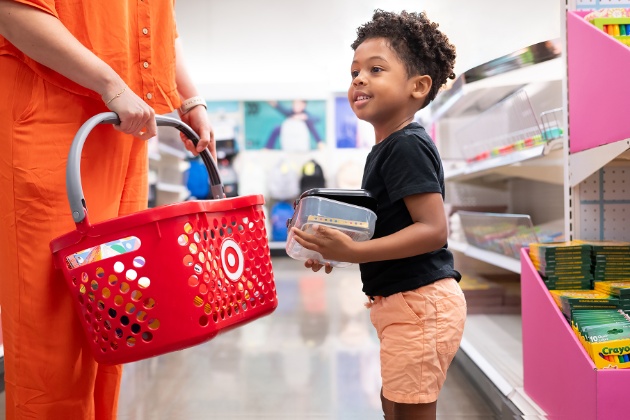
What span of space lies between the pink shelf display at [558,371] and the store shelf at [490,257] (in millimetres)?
782

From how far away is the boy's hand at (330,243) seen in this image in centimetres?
105

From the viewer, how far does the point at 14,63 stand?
3.50ft

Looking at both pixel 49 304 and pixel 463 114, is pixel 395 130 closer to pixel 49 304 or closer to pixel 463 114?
pixel 49 304

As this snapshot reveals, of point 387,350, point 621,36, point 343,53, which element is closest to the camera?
point 387,350

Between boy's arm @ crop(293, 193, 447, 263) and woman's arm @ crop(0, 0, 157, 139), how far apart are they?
0.40 metres

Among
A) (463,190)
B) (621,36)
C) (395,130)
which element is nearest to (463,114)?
(463,190)

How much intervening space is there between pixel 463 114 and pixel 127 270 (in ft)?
12.8

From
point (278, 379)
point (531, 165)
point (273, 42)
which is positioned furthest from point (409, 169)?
point (273, 42)

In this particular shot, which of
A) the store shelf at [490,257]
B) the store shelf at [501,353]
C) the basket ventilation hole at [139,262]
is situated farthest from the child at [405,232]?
the store shelf at [490,257]

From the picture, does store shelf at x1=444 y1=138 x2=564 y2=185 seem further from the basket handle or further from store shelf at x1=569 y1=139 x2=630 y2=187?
the basket handle

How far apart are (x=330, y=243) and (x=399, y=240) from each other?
0.13m

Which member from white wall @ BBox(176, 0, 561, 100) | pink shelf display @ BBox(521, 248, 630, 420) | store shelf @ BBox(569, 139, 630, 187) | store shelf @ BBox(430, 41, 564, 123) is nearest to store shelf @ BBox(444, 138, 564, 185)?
store shelf @ BBox(430, 41, 564, 123)

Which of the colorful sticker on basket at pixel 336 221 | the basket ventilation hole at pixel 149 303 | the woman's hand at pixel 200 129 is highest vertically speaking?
the woman's hand at pixel 200 129

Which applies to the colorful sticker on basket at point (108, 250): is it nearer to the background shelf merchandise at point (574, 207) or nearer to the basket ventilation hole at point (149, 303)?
the basket ventilation hole at point (149, 303)
